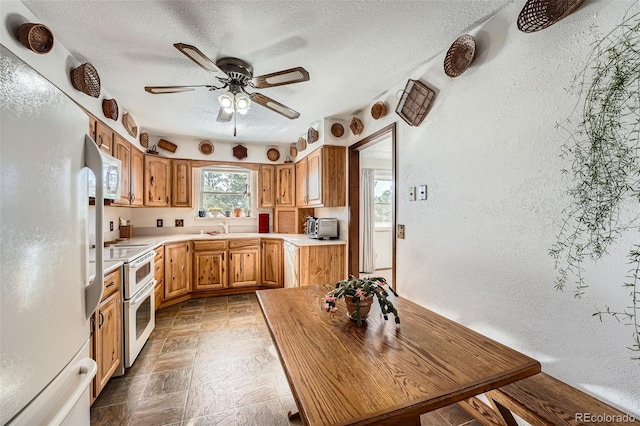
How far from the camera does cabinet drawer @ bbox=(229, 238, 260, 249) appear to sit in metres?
3.97

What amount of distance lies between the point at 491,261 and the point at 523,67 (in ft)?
3.56

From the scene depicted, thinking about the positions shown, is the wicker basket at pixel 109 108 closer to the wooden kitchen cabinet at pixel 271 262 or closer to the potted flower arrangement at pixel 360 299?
the wooden kitchen cabinet at pixel 271 262

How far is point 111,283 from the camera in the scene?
6.12 ft

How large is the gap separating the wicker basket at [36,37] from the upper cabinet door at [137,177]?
70.9 inches

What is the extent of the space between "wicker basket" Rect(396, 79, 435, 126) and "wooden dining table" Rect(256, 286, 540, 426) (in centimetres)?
153

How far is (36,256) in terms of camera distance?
73cm

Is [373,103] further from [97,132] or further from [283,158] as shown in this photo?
[97,132]

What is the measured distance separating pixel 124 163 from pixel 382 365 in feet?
10.9

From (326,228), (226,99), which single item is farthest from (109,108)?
(326,228)

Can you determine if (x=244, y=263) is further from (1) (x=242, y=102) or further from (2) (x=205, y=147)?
(1) (x=242, y=102)

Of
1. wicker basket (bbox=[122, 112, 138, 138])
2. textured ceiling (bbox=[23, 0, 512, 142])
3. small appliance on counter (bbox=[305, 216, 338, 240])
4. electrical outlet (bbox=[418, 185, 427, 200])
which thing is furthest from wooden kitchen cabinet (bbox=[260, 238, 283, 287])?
electrical outlet (bbox=[418, 185, 427, 200])

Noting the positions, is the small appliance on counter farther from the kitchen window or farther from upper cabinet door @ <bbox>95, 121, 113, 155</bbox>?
upper cabinet door @ <bbox>95, 121, 113, 155</bbox>

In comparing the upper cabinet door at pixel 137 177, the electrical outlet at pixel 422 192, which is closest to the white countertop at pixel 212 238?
the upper cabinet door at pixel 137 177

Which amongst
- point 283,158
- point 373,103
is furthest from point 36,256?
point 283,158
